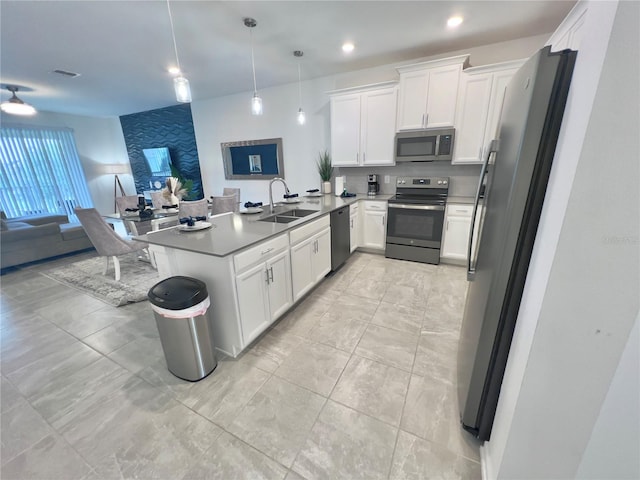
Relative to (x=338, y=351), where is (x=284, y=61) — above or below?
above

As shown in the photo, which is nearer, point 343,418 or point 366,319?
point 343,418

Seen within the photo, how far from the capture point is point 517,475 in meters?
0.96

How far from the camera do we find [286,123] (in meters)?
4.68

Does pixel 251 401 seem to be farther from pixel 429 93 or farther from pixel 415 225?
pixel 429 93

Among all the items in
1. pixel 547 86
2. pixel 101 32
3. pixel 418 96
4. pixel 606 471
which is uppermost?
pixel 101 32

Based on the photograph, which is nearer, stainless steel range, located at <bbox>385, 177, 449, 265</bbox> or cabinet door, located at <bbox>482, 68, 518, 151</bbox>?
cabinet door, located at <bbox>482, 68, 518, 151</bbox>

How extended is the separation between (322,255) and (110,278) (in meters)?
3.02

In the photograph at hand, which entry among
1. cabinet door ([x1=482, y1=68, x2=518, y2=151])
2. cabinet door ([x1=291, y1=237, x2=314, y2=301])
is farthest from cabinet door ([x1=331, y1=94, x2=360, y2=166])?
cabinet door ([x1=291, y1=237, x2=314, y2=301])

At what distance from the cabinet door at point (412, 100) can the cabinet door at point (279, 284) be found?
2605 mm

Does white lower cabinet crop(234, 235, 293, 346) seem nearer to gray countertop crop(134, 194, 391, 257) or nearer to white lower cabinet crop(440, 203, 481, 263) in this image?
gray countertop crop(134, 194, 391, 257)

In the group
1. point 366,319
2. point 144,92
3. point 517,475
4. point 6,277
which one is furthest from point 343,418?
point 144,92

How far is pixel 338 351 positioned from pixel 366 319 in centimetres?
51

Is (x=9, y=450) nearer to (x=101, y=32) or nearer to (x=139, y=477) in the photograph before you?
(x=139, y=477)

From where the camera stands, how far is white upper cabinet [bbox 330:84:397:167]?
11.8 ft
